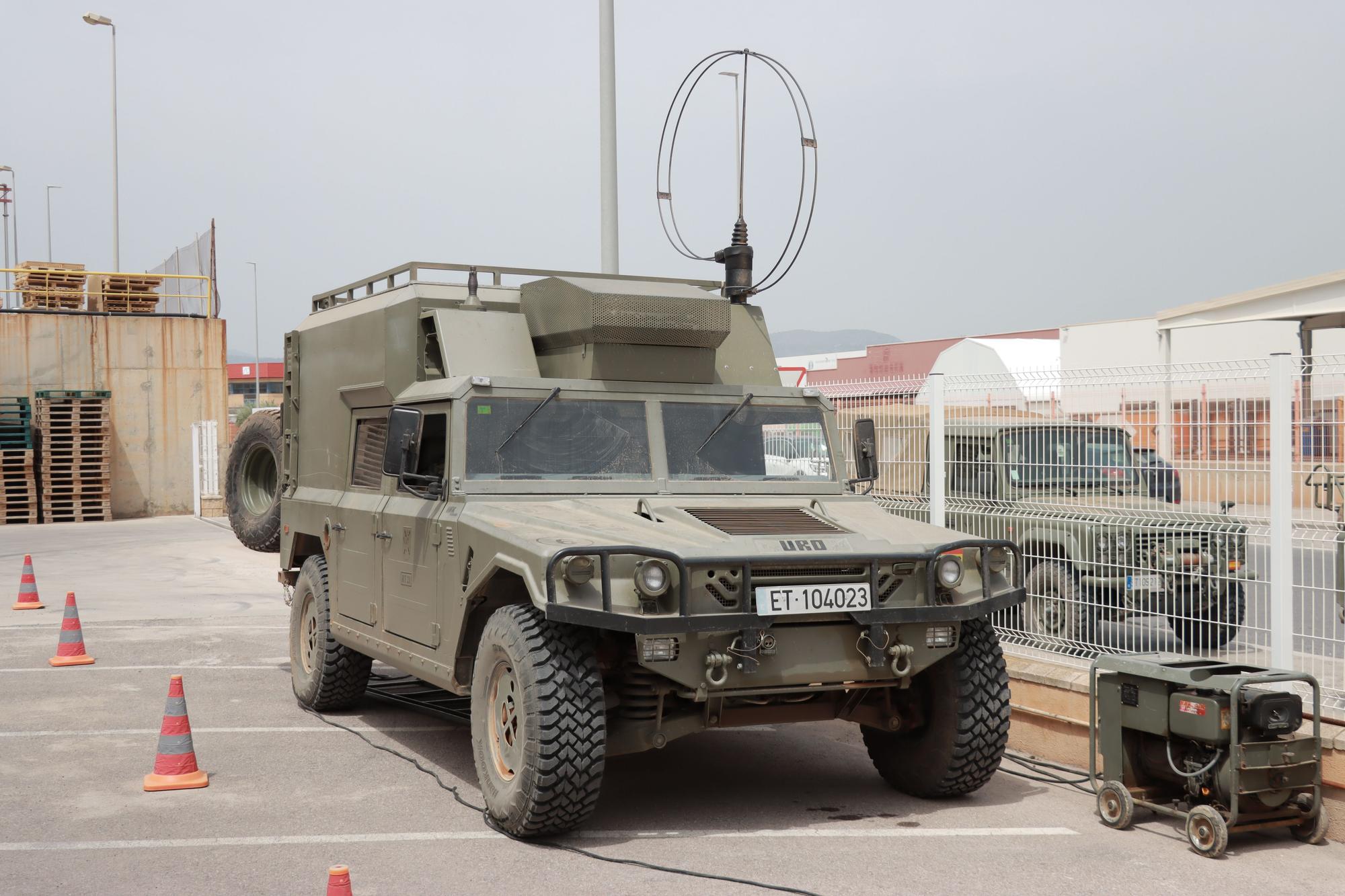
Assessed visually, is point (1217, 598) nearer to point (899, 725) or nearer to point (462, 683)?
point (899, 725)

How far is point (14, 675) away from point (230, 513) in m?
4.68

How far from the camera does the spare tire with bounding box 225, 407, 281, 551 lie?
14680mm

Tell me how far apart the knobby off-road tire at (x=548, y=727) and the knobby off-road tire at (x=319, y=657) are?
118 inches

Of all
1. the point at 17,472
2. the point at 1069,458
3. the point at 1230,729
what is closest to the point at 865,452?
the point at 1069,458

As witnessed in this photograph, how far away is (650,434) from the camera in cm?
745

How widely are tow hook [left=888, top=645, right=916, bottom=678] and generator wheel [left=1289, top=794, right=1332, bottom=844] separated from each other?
6.05 ft

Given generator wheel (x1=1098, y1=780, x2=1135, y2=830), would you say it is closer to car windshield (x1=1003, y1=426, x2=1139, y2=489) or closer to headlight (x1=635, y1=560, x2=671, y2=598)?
car windshield (x1=1003, y1=426, x2=1139, y2=489)

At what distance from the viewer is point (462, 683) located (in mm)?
6844

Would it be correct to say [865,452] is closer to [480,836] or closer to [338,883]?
[480,836]

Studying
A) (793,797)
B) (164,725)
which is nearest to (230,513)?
(164,725)

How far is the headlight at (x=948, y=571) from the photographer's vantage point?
638cm

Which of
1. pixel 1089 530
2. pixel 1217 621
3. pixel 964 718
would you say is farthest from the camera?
pixel 1089 530

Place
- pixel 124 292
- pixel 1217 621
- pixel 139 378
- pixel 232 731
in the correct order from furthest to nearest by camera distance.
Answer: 1. pixel 124 292
2. pixel 139 378
3. pixel 232 731
4. pixel 1217 621

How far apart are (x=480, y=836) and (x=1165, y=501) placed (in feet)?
12.5
